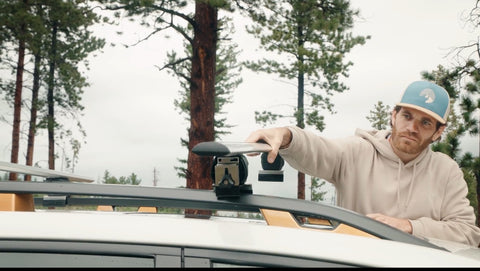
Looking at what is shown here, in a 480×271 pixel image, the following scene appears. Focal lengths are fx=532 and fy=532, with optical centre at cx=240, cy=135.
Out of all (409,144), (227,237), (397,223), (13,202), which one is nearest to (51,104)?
(409,144)

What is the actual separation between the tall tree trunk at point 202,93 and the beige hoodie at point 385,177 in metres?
8.48

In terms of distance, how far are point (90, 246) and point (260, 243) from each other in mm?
457

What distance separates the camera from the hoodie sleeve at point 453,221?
7.82ft

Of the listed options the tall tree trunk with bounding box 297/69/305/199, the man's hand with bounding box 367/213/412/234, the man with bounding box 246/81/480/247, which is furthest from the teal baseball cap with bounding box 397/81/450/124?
the tall tree trunk with bounding box 297/69/305/199

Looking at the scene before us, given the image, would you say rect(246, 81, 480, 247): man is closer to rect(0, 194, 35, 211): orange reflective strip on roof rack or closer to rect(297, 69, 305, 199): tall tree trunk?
rect(0, 194, 35, 211): orange reflective strip on roof rack

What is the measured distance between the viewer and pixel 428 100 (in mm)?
2730

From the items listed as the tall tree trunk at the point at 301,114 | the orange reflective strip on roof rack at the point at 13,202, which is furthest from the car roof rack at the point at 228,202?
the tall tree trunk at the point at 301,114

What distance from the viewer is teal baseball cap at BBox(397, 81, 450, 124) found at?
8.93ft

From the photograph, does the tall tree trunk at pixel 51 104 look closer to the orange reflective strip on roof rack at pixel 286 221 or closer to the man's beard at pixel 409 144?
the man's beard at pixel 409 144

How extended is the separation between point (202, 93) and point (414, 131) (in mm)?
9089

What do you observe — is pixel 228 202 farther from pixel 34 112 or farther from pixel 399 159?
pixel 34 112

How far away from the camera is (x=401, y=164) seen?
284cm

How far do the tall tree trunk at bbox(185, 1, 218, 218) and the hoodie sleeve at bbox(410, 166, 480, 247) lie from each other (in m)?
8.78

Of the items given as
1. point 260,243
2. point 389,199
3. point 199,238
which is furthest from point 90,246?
point 389,199
